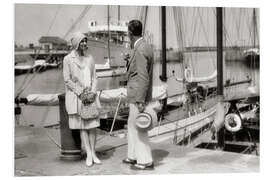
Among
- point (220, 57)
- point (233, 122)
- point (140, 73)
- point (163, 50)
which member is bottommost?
point (233, 122)

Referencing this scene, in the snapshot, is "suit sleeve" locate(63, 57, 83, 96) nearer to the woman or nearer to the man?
the woman

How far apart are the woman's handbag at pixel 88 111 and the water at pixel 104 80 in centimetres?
133

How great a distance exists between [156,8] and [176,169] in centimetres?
279

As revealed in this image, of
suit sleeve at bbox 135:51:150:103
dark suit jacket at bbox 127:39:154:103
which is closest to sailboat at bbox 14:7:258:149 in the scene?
dark suit jacket at bbox 127:39:154:103

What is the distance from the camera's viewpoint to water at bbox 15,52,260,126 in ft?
19.8

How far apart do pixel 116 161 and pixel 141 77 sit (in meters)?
1.35

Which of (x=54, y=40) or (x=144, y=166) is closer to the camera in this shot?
(x=144, y=166)

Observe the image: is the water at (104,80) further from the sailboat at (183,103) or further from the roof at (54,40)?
the roof at (54,40)

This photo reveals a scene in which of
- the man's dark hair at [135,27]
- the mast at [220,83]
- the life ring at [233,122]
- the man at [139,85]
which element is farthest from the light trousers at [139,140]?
the mast at [220,83]

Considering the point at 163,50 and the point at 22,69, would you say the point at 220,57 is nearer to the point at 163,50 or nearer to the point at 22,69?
the point at 163,50

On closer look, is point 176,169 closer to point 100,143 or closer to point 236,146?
point 100,143

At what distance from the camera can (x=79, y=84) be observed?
4.82 meters

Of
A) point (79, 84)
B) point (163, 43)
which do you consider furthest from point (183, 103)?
point (79, 84)

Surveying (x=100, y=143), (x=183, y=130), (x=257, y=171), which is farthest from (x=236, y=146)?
(x=100, y=143)
